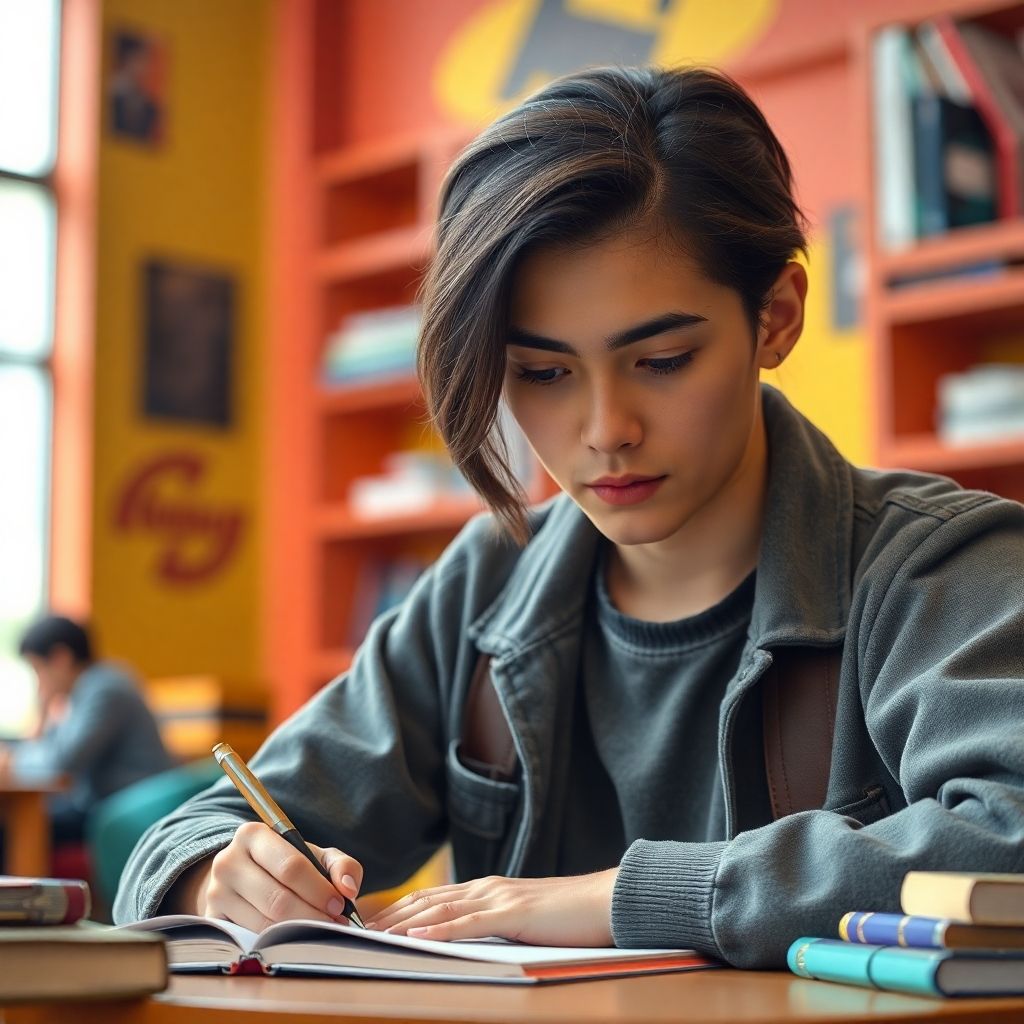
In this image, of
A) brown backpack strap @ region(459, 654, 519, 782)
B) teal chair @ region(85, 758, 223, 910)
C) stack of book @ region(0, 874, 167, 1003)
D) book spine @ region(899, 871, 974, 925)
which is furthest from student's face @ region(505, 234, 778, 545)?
teal chair @ region(85, 758, 223, 910)

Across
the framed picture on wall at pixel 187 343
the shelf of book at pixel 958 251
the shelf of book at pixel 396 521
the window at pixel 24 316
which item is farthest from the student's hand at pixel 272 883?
the framed picture on wall at pixel 187 343

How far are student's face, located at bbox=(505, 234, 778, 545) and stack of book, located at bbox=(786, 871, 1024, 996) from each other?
46 centimetres

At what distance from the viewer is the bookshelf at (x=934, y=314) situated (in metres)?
3.44

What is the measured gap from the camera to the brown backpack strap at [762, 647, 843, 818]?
124 centimetres

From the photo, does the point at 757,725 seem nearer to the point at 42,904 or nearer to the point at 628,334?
the point at 628,334

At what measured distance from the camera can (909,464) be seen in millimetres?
3555

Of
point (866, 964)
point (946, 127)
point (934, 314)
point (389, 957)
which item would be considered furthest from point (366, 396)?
point (866, 964)

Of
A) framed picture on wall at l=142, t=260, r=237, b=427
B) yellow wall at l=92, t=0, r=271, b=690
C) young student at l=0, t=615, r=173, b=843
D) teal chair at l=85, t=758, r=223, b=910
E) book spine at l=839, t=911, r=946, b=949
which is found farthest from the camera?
framed picture on wall at l=142, t=260, r=237, b=427

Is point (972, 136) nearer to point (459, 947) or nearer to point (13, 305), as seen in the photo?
point (459, 947)

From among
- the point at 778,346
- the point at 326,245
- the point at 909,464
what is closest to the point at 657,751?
the point at 778,346

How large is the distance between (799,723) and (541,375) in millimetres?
346

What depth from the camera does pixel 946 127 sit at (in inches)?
135

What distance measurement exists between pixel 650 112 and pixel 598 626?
0.47 meters

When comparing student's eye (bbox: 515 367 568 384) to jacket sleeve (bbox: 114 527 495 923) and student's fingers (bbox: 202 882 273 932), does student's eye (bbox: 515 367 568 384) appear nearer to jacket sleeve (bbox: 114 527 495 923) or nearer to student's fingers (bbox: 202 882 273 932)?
jacket sleeve (bbox: 114 527 495 923)
